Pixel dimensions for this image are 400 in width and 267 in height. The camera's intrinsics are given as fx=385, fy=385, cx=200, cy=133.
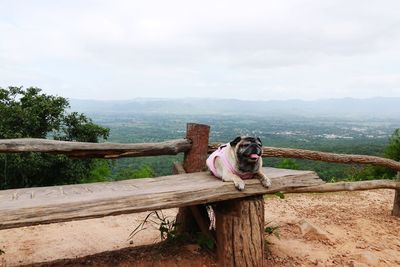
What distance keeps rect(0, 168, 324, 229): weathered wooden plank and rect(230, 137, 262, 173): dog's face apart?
0.14 m

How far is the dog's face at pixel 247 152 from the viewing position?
3.25 metres

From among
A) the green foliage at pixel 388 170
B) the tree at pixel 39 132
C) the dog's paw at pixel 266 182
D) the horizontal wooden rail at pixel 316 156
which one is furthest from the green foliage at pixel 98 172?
the dog's paw at pixel 266 182

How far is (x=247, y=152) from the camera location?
3.25 metres

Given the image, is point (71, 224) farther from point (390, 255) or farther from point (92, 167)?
point (92, 167)

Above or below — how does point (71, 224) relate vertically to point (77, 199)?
below

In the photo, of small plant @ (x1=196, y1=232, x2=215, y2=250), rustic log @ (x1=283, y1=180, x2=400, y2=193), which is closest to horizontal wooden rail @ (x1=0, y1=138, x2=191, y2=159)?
small plant @ (x1=196, y1=232, x2=215, y2=250)

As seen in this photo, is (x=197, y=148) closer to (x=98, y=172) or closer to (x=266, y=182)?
(x=266, y=182)

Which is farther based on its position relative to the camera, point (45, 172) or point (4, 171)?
point (45, 172)

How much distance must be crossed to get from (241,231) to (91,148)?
158 cm

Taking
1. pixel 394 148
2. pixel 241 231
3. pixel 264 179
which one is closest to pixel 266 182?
pixel 264 179

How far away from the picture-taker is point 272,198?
745cm

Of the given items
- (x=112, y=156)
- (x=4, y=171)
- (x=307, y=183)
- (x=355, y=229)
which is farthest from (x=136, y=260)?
(x=4, y=171)

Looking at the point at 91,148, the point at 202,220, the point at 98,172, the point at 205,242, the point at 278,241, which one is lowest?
the point at 98,172

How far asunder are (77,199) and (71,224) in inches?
120
